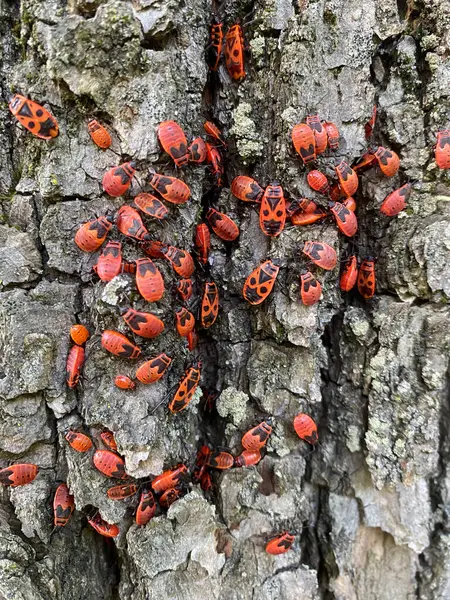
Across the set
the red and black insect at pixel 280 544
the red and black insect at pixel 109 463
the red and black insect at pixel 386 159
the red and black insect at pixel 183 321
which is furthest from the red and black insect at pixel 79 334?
the red and black insect at pixel 386 159

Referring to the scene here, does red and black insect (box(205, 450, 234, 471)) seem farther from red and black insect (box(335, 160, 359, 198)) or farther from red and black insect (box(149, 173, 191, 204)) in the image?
red and black insect (box(335, 160, 359, 198))

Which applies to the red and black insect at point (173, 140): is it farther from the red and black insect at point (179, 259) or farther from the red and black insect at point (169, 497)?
the red and black insect at point (169, 497)

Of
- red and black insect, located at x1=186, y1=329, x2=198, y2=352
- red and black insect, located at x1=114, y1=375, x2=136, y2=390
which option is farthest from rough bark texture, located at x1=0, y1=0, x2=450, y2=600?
red and black insect, located at x1=186, y1=329, x2=198, y2=352

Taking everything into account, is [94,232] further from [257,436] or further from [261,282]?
[257,436]

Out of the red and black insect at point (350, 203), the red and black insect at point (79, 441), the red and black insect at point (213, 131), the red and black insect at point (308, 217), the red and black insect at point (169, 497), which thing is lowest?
the red and black insect at point (169, 497)

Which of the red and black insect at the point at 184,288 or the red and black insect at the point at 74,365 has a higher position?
the red and black insect at the point at 184,288

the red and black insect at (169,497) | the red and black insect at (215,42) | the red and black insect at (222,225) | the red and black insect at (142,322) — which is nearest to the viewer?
the red and black insect at (142,322)

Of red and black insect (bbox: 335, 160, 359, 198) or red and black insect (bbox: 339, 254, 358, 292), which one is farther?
red and black insect (bbox: 339, 254, 358, 292)
